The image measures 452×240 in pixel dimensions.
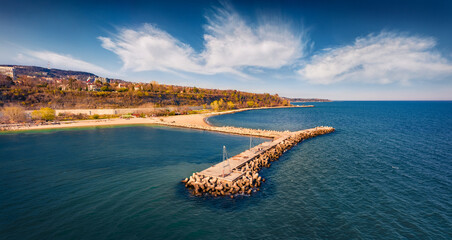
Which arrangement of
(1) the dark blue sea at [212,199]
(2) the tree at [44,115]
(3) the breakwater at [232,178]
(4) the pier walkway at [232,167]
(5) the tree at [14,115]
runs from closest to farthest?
(1) the dark blue sea at [212,199] → (3) the breakwater at [232,178] → (4) the pier walkway at [232,167] → (5) the tree at [14,115] → (2) the tree at [44,115]

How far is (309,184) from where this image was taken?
22.9 metres

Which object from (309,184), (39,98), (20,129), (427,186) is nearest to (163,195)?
(309,184)

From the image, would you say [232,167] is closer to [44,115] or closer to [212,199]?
[212,199]

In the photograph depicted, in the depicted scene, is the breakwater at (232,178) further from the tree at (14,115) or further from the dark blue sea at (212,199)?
the tree at (14,115)

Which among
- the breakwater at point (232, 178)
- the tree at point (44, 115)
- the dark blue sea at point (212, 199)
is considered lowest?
the dark blue sea at point (212, 199)

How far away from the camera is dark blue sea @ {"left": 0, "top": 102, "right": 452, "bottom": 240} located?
14852mm

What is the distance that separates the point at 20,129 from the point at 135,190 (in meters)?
58.2

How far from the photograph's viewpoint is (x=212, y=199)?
19.3 metres

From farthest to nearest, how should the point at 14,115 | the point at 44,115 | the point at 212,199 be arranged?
1. the point at 44,115
2. the point at 14,115
3. the point at 212,199

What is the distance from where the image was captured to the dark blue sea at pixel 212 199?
14.9 meters

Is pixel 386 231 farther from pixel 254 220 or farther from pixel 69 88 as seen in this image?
pixel 69 88

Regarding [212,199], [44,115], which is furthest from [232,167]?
[44,115]

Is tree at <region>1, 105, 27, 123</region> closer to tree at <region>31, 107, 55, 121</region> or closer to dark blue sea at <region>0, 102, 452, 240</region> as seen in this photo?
tree at <region>31, 107, 55, 121</region>

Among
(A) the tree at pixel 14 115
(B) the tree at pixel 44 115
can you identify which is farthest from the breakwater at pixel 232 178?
(A) the tree at pixel 14 115
